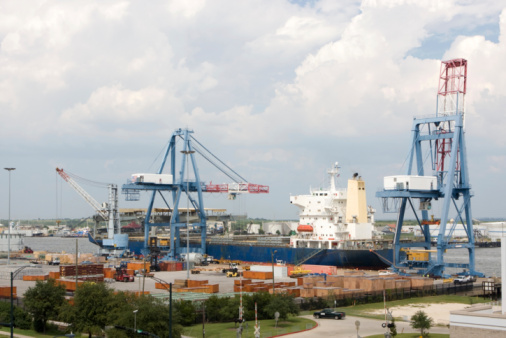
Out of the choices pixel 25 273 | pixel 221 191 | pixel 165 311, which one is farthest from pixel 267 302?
pixel 221 191

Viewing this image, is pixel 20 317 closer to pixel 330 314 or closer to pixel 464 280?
pixel 330 314

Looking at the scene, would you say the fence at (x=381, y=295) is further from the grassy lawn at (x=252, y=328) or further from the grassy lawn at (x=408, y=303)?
the grassy lawn at (x=252, y=328)

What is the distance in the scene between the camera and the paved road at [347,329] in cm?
3347

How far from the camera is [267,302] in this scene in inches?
1566

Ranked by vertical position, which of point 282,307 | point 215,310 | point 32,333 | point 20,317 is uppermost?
point 282,307

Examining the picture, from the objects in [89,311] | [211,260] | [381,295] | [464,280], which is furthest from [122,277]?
[464,280]

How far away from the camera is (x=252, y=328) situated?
117 ft

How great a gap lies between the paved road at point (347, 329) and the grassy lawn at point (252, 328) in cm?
92

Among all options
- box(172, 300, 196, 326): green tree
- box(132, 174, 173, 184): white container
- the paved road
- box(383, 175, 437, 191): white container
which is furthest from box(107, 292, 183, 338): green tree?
box(132, 174, 173, 184): white container

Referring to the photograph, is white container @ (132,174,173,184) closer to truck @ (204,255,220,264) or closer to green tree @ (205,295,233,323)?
truck @ (204,255,220,264)

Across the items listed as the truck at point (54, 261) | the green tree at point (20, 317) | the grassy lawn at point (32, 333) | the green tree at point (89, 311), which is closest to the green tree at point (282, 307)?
the green tree at point (89, 311)

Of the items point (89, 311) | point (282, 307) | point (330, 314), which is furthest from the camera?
point (330, 314)

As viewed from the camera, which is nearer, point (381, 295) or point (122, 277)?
point (381, 295)

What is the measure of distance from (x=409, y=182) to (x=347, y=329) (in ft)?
98.4
